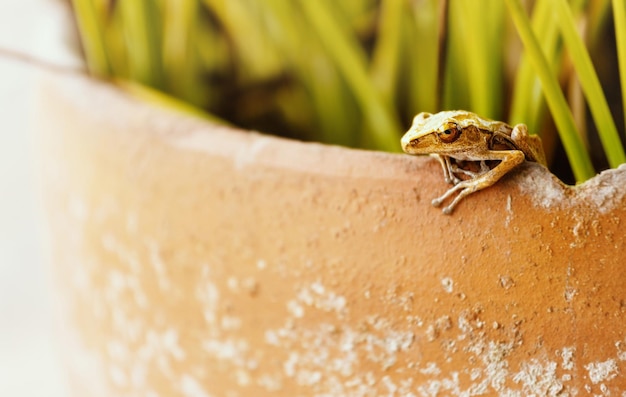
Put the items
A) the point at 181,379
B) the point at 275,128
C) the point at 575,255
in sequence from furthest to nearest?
the point at 275,128
the point at 181,379
the point at 575,255

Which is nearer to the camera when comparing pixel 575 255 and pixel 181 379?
pixel 575 255

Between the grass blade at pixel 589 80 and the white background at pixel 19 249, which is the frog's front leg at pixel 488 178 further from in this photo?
the white background at pixel 19 249

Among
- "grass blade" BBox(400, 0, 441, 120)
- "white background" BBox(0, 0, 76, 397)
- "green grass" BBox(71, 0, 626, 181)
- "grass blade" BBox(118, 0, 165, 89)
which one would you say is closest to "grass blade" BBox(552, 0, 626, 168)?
"green grass" BBox(71, 0, 626, 181)

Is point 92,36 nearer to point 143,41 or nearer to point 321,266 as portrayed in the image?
point 143,41

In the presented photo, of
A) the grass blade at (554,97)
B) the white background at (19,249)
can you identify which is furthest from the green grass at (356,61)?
the white background at (19,249)

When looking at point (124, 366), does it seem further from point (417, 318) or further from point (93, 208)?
point (417, 318)

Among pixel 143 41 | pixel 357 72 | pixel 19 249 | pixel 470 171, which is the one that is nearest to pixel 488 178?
pixel 470 171

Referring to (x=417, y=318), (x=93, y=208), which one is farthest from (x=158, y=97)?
(x=417, y=318)

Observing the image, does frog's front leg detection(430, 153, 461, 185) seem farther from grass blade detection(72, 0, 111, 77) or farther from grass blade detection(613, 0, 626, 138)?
grass blade detection(72, 0, 111, 77)
